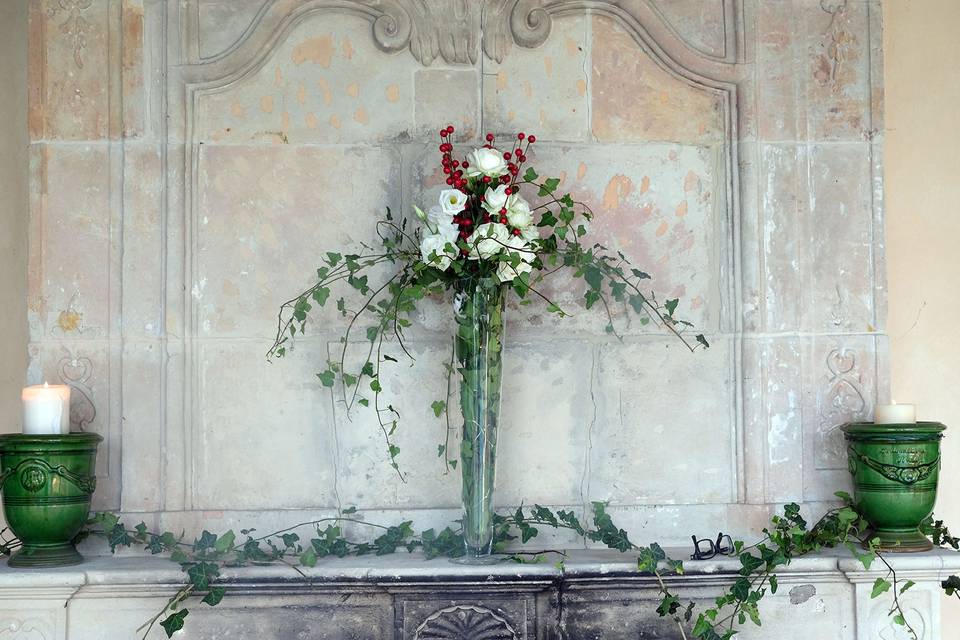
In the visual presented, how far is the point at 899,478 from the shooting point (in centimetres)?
255

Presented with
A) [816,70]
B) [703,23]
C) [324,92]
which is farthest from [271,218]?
[816,70]

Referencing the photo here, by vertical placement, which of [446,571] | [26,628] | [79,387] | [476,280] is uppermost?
[476,280]

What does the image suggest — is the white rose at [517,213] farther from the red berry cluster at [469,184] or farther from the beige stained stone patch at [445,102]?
the beige stained stone patch at [445,102]

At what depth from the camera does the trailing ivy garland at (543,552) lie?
8.11 ft

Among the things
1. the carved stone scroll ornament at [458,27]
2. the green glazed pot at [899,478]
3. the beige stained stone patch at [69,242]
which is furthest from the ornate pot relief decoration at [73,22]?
the green glazed pot at [899,478]

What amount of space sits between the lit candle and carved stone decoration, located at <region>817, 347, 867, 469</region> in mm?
1948

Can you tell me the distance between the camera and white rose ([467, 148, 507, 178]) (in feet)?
8.30

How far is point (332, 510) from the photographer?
273cm

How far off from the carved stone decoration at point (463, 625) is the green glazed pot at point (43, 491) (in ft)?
2.92

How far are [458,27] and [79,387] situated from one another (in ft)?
4.55

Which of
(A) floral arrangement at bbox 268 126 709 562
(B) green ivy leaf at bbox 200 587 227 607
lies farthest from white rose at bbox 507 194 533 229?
(B) green ivy leaf at bbox 200 587 227 607

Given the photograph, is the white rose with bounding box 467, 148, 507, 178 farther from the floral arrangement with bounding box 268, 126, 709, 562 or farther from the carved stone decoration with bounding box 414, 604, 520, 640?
the carved stone decoration with bounding box 414, 604, 520, 640

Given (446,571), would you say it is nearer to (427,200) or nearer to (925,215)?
(427,200)

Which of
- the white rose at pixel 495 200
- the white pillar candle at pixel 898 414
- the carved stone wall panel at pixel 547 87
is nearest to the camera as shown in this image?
the white rose at pixel 495 200
